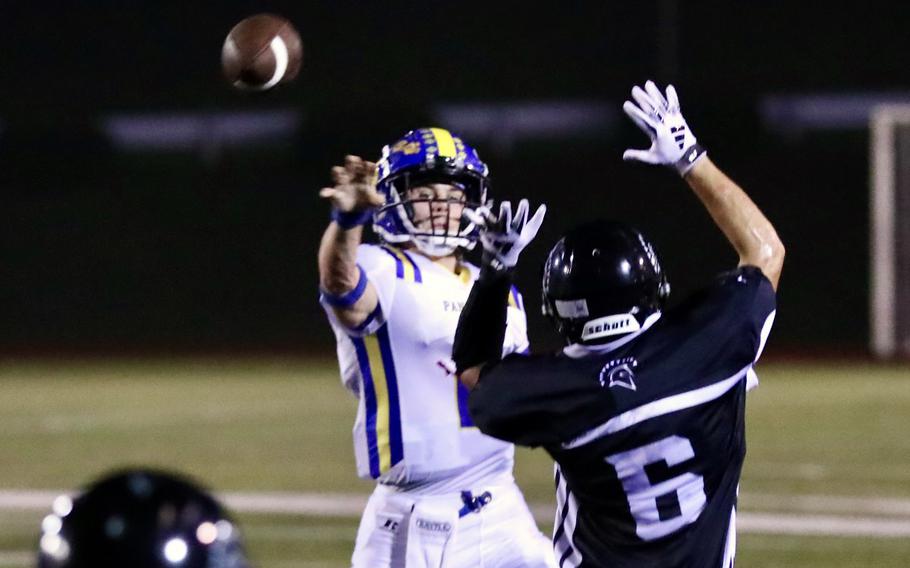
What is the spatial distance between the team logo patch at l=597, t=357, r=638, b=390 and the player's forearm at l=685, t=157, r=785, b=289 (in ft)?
1.64

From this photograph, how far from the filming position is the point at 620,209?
18.4m

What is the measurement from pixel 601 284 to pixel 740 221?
56 cm

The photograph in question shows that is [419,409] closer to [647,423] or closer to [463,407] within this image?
[463,407]

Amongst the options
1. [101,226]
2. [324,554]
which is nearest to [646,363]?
[324,554]

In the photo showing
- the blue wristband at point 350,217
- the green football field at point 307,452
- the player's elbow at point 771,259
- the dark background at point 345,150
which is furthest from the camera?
the dark background at point 345,150

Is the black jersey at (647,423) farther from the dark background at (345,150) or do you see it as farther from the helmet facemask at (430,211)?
the dark background at (345,150)

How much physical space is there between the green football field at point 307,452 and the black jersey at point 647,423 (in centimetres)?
360

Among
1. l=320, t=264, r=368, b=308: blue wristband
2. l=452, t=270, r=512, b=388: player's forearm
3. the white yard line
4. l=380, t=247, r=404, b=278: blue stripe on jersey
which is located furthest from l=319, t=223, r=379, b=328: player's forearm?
the white yard line

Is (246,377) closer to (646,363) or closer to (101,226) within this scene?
(101,226)

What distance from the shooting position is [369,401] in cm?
405

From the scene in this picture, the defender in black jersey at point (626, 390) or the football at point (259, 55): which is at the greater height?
the football at point (259, 55)

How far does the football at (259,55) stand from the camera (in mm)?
4695

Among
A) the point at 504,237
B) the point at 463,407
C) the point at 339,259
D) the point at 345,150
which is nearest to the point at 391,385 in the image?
the point at 463,407

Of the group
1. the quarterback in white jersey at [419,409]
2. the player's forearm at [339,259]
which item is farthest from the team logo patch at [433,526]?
the player's forearm at [339,259]
